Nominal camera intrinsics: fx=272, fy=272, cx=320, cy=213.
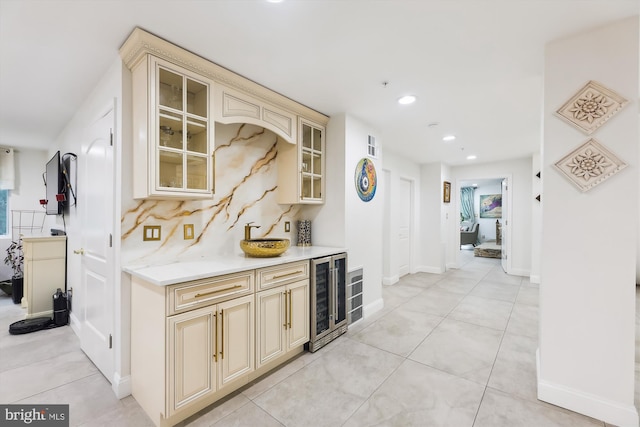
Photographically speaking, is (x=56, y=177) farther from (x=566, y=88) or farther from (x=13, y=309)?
(x=566, y=88)

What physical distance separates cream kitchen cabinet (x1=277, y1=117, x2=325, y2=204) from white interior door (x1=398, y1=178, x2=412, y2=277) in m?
2.77

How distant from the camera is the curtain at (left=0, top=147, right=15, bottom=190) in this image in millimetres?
4305

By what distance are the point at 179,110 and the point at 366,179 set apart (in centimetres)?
219

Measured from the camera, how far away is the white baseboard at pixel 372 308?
341cm

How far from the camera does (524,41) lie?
5.97 ft

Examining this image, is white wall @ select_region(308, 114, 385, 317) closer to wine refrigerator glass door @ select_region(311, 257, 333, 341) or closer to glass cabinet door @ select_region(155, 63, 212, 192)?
wine refrigerator glass door @ select_region(311, 257, 333, 341)

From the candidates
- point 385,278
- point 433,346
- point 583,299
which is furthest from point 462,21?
point 385,278

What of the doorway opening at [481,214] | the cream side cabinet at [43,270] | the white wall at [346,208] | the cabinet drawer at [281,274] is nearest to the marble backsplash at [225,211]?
the white wall at [346,208]

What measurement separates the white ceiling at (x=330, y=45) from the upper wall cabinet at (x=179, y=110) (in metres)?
0.10

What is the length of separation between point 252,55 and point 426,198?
16.6 ft

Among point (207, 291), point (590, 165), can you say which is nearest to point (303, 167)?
point (207, 291)

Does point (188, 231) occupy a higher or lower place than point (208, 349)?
higher

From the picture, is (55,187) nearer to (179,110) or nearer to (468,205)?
(179,110)

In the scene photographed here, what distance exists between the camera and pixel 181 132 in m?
1.97
